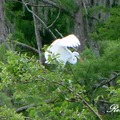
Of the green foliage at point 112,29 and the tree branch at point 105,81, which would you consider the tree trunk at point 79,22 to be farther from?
the tree branch at point 105,81

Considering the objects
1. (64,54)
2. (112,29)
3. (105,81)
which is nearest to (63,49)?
(64,54)

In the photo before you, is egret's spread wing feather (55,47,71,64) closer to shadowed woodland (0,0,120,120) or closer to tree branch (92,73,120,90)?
shadowed woodland (0,0,120,120)

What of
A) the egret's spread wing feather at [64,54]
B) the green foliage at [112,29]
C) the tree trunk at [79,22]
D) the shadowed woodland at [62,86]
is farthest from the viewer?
the tree trunk at [79,22]

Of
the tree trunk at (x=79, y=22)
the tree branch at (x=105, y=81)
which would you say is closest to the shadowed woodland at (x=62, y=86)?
the tree branch at (x=105, y=81)

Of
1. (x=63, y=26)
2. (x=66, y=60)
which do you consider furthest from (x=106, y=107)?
(x=63, y=26)

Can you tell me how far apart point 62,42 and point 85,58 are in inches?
40.6

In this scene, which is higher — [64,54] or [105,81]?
[64,54]

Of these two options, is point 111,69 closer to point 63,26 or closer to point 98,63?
point 98,63

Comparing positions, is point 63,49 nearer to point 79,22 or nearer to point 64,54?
point 64,54

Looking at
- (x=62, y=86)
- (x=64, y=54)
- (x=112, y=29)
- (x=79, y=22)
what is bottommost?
(x=79, y=22)

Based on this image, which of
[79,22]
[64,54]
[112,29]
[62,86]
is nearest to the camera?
[62,86]

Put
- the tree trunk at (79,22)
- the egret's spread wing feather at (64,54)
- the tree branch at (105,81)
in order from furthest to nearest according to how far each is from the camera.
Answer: the tree trunk at (79,22) → the tree branch at (105,81) → the egret's spread wing feather at (64,54)

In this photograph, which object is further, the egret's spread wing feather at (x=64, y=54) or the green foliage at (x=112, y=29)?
the green foliage at (x=112, y=29)

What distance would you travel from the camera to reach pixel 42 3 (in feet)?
43.1
